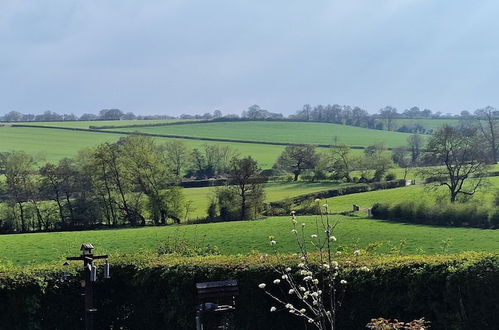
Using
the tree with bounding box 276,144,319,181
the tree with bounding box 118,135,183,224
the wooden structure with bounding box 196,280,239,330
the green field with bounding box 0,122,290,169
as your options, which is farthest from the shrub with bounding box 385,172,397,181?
the wooden structure with bounding box 196,280,239,330

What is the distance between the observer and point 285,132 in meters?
119

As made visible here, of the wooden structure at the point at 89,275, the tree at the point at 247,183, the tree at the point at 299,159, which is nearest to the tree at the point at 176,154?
the tree at the point at 299,159

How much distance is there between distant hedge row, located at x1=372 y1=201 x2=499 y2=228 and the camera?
42.4 m

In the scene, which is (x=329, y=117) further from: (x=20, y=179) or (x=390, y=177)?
(x=20, y=179)

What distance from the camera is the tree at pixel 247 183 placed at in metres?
50.8

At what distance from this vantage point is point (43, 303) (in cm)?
1389

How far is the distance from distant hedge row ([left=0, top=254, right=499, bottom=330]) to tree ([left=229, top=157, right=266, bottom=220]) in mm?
36179

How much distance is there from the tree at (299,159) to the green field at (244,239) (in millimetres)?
36506

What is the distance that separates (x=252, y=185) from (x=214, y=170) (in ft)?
105

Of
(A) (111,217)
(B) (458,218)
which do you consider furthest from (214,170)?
(B) (458,218)

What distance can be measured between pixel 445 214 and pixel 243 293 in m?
36.0

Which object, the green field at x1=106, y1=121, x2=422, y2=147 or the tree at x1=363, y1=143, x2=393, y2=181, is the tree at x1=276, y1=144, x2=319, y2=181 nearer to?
the tree at x1=363, y1=143, x2=393, y2=181

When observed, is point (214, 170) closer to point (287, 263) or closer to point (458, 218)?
point (458, 218)

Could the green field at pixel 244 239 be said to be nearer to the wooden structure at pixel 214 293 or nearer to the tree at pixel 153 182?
the tree at pixel 153 182
